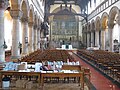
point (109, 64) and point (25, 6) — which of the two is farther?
point (25, 6)

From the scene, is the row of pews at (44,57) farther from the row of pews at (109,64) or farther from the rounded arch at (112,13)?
the rounded arch at (112,13)

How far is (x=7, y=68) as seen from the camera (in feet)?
28.9

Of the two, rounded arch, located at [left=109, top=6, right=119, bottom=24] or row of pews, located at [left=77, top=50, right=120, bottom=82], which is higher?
rounded arch, located at [left=109, top=6, right=119, bottom=24]

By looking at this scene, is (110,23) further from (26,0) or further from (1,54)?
(1,54)

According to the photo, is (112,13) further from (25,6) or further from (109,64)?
(109,64)

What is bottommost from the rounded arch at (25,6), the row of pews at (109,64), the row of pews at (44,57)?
the row of pews at (109,64)

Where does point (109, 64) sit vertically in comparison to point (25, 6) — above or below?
below

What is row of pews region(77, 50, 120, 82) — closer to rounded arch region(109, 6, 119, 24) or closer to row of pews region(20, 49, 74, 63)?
row of pews region(20, 49, 74, 63)

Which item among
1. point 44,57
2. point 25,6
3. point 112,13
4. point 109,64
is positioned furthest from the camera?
point 112,13

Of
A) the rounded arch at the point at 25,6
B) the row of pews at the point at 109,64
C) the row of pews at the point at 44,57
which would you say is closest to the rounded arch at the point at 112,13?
the row of pews at the point at 109,64

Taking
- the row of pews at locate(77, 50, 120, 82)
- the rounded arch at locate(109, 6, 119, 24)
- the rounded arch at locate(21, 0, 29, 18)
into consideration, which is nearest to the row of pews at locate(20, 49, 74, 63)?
the row of pews at locate(77, 50, 120, 82)

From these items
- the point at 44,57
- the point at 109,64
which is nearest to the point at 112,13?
the point at 44,57

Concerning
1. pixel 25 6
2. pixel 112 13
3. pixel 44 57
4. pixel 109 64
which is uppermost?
pixel 112 13

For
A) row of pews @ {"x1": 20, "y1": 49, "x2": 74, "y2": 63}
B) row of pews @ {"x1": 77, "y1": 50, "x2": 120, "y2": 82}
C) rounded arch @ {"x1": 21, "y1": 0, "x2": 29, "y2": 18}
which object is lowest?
row of pews @ {"x1": 77, "y1": 50, "x2": 120, "y2": 82}
